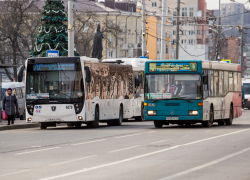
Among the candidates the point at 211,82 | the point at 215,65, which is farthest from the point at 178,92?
the point at 215,65

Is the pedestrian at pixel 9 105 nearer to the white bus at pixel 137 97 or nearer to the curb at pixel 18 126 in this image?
the curb at pixel 18 126

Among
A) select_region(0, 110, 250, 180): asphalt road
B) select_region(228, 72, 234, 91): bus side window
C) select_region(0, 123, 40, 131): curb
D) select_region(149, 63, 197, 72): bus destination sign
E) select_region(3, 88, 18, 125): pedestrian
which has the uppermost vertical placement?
select_region(149, 63, 197, 72): bus destination sign

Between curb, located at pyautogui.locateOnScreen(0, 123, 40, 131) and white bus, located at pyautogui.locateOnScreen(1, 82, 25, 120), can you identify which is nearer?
curb, located at pyautogui.locateOnScreen(0, 123, 40, 131)

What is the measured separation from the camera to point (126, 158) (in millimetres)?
13312

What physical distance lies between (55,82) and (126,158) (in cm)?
1201

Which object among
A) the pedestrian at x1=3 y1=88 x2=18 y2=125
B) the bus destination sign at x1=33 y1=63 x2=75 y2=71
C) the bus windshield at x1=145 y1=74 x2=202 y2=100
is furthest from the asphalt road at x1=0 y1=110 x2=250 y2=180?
the pedestrian at x1=3 y1=88 x2=18 y2=125

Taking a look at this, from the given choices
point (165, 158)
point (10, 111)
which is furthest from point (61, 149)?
point (10, 111)

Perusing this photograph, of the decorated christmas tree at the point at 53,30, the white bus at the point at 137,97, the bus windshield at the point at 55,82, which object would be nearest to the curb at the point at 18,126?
the bus windshield at the point at 55,82

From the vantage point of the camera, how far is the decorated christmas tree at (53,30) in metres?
49.1

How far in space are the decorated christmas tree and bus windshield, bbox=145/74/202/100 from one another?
24.8 m

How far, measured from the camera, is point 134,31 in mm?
107750

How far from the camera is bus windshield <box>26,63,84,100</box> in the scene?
24.8 metres

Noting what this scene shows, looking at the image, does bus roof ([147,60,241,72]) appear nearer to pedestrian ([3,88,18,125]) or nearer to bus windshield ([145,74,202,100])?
bus windshield ([145,74,202,100])

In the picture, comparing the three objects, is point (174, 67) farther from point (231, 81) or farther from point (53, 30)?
point (53, 30)
